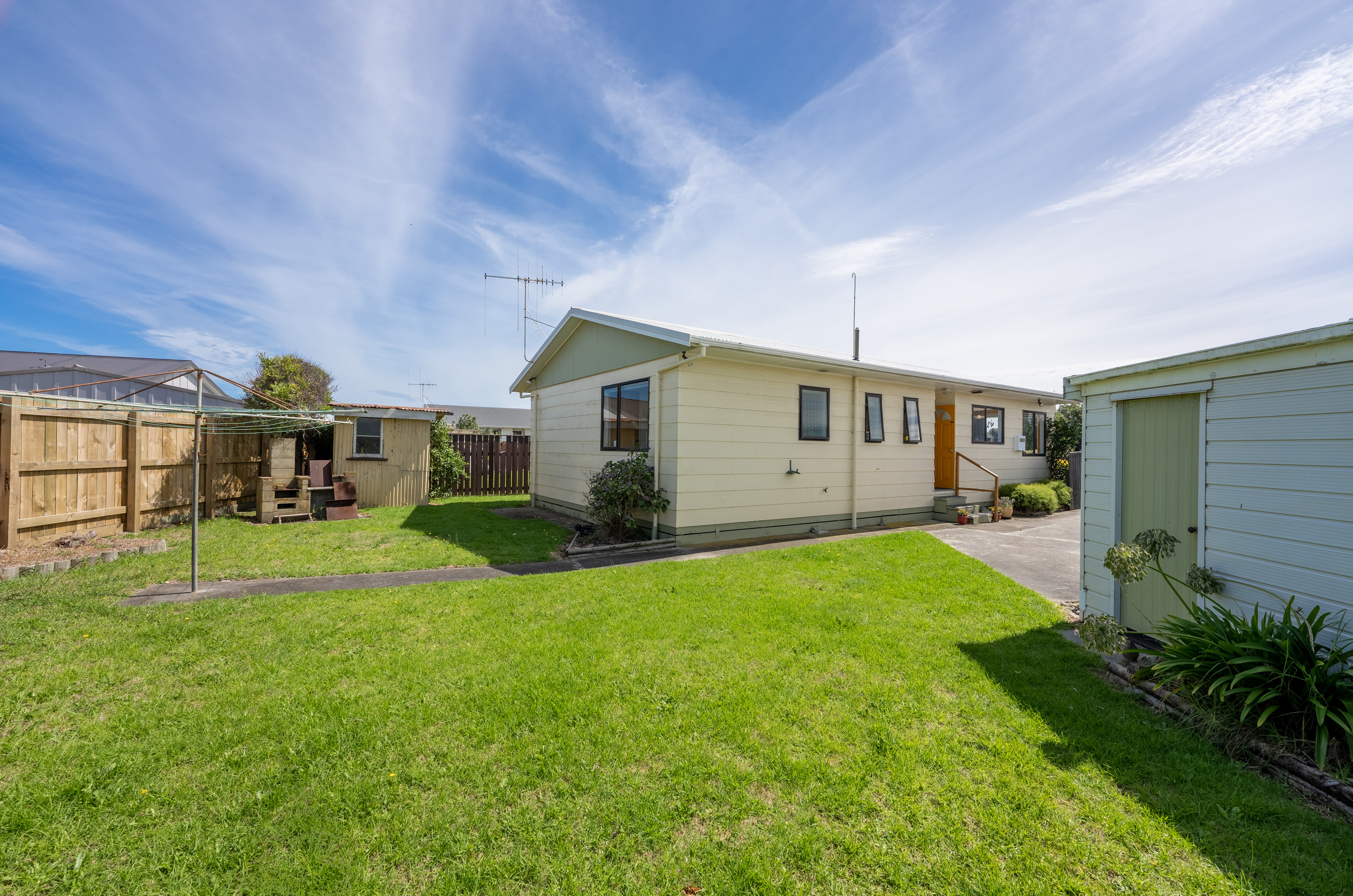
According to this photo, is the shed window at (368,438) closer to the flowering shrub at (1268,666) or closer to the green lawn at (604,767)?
the green lawn at (604,767)

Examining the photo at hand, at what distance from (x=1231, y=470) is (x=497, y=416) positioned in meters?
43.0

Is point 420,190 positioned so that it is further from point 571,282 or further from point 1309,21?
point 1309,21

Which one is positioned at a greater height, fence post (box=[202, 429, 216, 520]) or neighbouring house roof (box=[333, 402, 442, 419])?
neighbouring house roof (box=[333, 402, 442, 419])

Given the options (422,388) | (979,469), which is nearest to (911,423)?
(979,469)

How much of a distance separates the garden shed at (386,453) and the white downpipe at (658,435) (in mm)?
7584

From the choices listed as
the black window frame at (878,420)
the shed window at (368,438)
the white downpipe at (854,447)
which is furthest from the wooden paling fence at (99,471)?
the black window frame at (878,420)

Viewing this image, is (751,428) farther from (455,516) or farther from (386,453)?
(386,453)

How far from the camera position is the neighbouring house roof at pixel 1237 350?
120 inches

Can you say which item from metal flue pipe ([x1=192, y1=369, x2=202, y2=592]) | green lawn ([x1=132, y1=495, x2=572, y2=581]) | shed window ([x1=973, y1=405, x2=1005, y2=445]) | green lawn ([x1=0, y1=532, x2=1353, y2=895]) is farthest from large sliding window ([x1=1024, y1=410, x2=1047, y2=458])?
metal flue pipe ([x1=192, y1=369, x2=202, y2=592])

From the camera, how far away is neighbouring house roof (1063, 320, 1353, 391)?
9.99ft

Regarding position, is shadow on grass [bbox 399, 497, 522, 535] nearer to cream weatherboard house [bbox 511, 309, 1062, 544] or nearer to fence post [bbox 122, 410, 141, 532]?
cream weatherboard house [bbox 511, 309, 1062, 544]

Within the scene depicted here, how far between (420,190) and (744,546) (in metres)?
9.05

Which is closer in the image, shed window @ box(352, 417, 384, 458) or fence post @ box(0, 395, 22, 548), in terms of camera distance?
fence post @ box(0, 395, 22, 548)

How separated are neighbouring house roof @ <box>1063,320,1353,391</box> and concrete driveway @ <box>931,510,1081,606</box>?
90.3 inches
